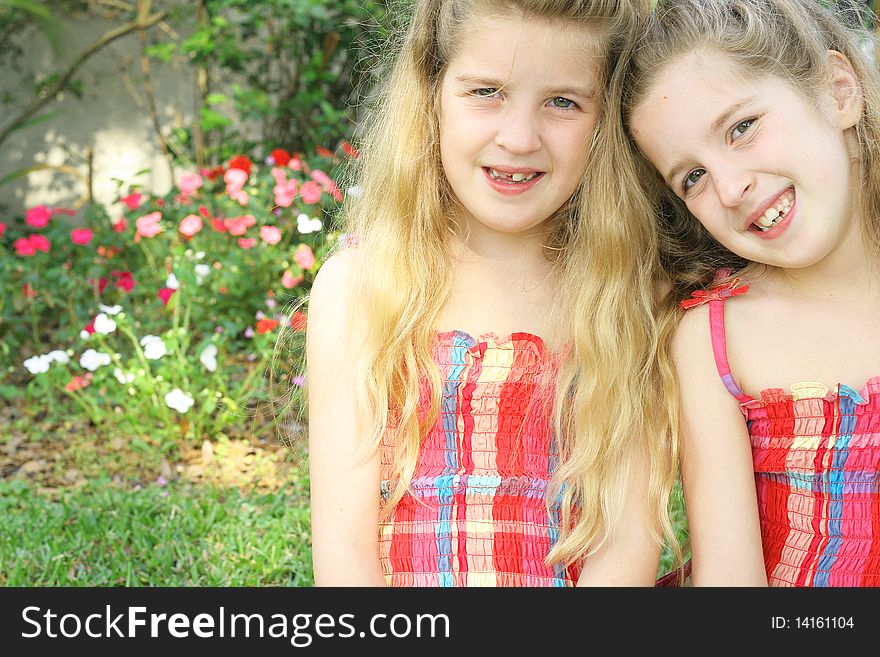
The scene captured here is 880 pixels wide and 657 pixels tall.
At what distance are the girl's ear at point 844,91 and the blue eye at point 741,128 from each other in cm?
16

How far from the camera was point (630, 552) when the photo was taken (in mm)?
1745

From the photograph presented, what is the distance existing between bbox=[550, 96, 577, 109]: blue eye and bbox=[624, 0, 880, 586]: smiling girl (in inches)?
3.9

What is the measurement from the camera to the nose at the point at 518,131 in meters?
1.67

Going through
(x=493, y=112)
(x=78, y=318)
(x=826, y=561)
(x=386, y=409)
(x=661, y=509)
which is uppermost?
(x=78, y=318)

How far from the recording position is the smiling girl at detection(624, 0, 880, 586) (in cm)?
162

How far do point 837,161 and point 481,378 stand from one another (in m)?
0.69

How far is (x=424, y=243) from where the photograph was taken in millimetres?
1878

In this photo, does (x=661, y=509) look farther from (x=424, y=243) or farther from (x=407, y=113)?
(x=407, y=113)

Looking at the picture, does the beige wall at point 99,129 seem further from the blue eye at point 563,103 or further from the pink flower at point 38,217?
the blue eye at point 563,103

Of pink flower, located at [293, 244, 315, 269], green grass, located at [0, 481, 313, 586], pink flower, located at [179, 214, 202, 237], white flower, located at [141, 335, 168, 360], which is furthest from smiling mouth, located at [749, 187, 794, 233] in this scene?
pink flower, located at [179, 214, 202, 237]

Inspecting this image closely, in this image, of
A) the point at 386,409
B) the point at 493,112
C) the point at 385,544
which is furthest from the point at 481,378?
the point at 493,112

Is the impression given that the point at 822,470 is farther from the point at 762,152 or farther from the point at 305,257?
the point at 305,257

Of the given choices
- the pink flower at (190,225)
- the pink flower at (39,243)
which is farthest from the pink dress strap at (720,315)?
the pink flower at (39,243)

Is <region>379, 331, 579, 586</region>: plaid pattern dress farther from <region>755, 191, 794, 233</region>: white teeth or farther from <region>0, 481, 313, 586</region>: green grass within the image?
<region>0, 481, 313, 586</region>: green grass
